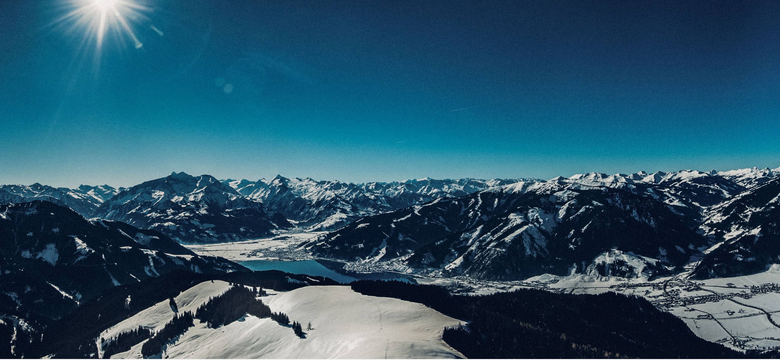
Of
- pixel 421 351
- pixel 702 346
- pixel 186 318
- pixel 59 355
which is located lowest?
pixel 702 346

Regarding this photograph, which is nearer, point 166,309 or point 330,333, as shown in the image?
point 330,333

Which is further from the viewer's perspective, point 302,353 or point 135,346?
point 135,346

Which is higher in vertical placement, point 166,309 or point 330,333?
point 330,333

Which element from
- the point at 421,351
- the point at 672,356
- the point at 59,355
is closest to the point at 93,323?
the point at 59,355

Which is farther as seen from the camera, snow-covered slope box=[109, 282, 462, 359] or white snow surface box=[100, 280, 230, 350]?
white snow surface box=[100, 280, 230, 350]

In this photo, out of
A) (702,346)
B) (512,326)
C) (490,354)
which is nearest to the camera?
(490,354)

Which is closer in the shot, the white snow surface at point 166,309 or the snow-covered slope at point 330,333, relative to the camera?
the snow-covered slope at point 330,333

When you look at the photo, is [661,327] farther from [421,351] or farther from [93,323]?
[93,323]

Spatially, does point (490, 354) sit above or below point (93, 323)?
above
